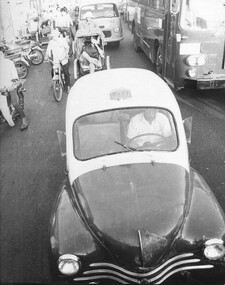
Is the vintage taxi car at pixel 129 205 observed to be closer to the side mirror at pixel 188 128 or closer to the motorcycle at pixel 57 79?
the side mirror at pixel 188 128

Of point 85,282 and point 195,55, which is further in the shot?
point 195,55

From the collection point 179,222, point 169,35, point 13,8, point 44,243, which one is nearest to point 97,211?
point 179,222

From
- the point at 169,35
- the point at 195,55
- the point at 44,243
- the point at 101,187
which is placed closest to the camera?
the point at 101,187

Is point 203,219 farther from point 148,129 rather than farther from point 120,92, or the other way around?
point 120,92

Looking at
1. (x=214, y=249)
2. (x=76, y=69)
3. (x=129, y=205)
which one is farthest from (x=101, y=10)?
(x=214, y=249)

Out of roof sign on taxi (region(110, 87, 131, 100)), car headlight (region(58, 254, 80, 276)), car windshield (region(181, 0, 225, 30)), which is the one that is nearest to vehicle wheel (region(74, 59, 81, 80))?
car windshield (region(181, 0, 225, 30))

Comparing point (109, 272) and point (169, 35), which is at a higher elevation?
point (169, 35)

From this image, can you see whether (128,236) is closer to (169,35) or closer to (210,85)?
(210,85)

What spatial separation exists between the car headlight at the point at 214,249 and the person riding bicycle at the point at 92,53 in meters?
7.31

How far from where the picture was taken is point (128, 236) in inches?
129

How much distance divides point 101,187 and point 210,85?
524 cm

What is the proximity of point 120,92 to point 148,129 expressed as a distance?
24.5 inches

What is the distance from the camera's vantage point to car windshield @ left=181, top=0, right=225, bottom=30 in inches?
309

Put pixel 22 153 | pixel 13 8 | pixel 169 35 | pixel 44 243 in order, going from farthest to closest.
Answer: pixel 13 8
pixel 169 35
pixel 22 153
pixel 44 243
